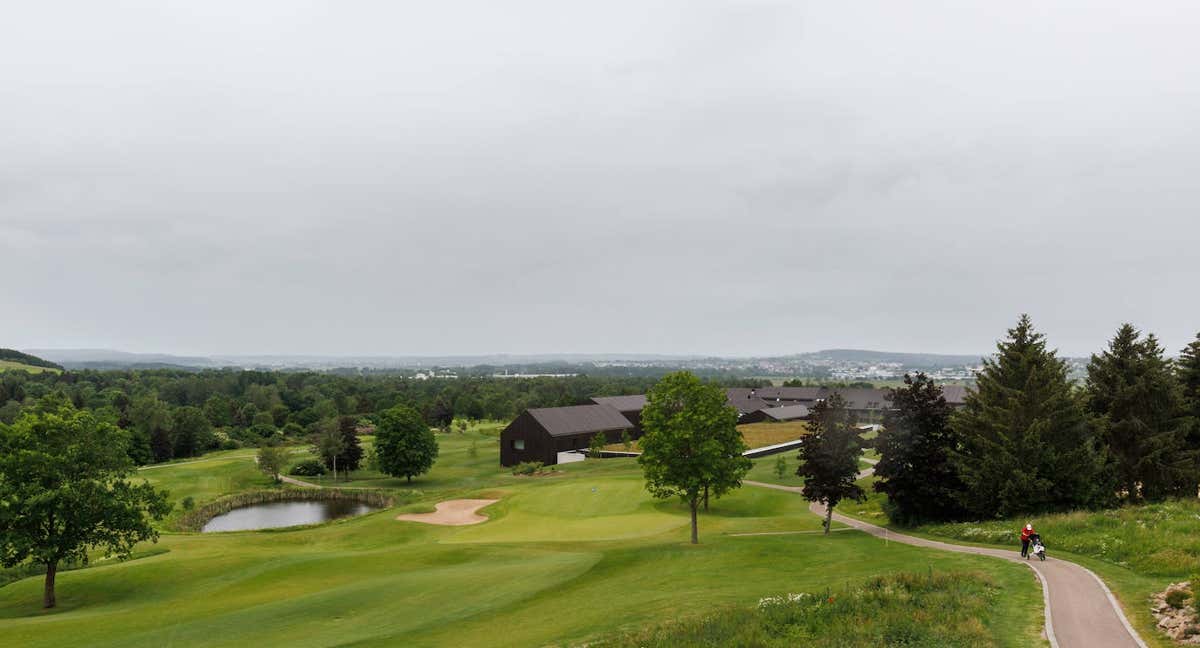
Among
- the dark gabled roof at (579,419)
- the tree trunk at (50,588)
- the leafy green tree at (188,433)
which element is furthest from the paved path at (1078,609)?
the leafy green tree at (188,433)

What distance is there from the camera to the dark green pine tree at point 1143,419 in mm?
36656

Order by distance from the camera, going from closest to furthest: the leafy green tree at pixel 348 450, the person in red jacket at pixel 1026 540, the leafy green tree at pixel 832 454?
the person in red jacket at pixel 1026 540 → the leafy green tree at pixel 832 454 → the leafy green tree at pixel 348 450

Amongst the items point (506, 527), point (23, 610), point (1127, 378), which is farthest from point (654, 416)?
point (23, 610)

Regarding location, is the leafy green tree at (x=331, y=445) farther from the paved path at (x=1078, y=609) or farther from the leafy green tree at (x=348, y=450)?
the paved path at (x=1078, y=609)

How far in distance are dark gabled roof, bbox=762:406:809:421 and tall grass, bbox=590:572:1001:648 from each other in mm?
98184

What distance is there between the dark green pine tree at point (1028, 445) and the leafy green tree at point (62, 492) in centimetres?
4173

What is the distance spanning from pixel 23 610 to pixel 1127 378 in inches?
2259

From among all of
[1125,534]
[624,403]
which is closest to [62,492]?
[1125,534]

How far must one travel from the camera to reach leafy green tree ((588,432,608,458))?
83500 mm

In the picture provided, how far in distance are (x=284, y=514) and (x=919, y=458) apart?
2239 inches

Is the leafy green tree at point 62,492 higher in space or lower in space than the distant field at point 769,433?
higher

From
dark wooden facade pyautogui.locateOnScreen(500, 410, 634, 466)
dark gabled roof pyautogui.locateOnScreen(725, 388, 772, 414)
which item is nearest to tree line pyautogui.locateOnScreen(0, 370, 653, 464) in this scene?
dark wooden facade pyautogui.locateOnScreen(500, 410, 634, 466)

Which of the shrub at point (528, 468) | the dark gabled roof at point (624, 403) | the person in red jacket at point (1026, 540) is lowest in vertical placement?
the shrub at point (528, 468)

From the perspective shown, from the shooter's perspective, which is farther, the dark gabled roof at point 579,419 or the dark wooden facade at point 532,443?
the dark gabled roof at point 579,419
